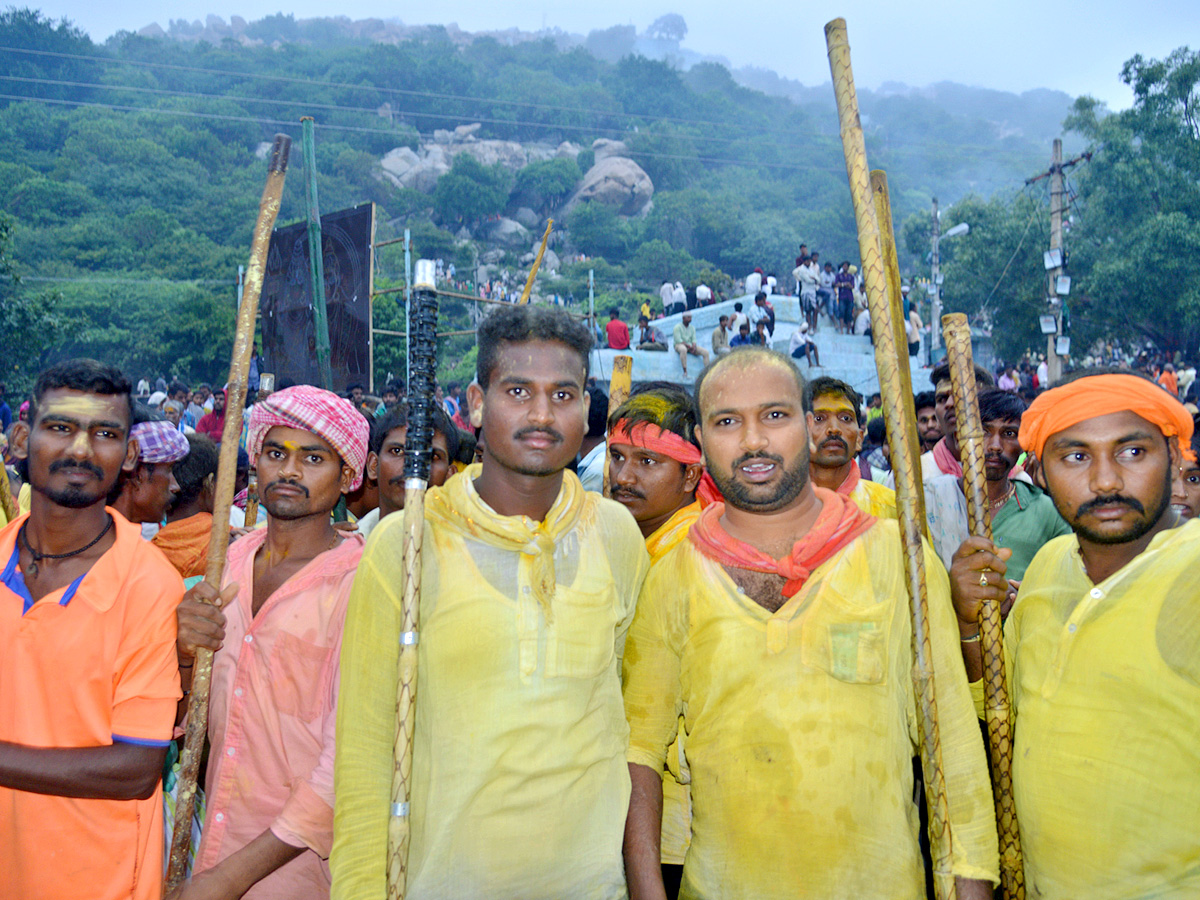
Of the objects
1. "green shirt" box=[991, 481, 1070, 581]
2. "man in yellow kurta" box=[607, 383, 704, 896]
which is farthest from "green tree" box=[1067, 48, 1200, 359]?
"man in yellow kurta" box=[607, 383, 704, 896]

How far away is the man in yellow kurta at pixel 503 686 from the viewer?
211cm

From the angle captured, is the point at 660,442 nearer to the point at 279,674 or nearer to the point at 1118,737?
the point at 279,674

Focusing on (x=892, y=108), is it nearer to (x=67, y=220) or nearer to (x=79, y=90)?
(x=79, y=90)

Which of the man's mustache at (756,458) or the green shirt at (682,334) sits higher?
the green shirt at (682,334)

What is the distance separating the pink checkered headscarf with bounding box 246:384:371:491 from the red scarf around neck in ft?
4.23

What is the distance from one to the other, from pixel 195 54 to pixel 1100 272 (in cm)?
13268

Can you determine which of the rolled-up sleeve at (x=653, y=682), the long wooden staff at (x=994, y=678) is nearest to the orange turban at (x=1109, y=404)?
the long wooden staff at (x=994, y=678)

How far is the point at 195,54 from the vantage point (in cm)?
12725

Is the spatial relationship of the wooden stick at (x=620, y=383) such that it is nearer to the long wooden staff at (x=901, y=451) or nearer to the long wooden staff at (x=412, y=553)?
the long wooden staff at (x=901, y=451)

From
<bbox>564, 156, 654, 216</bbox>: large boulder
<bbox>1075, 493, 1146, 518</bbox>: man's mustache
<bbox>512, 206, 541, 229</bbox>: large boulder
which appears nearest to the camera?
<bbox>1075, 493, 1146, 518</bbox>: man's mustache

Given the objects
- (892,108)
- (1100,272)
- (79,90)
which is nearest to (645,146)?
(79,90)

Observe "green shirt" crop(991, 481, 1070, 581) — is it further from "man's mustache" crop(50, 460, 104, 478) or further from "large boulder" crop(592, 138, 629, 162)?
"large boulder" crop(592, 138, 629, 162)

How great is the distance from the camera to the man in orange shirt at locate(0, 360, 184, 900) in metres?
2.27

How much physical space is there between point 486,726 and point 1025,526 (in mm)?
3008
